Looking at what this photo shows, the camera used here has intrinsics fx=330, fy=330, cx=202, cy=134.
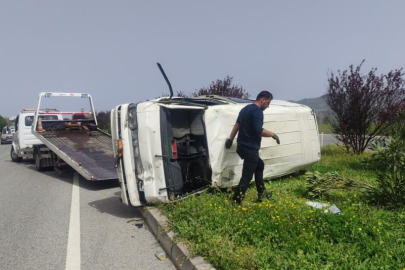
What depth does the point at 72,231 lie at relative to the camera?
5.02 metres

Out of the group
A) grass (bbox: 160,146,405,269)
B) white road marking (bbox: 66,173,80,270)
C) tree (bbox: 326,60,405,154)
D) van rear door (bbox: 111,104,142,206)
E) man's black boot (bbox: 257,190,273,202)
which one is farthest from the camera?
tree (bbox: 326,60,405,154)

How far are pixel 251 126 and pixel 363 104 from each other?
263 inches

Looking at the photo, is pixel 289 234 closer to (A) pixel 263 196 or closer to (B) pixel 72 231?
(A) pixel 263 196

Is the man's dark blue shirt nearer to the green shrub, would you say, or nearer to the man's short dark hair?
the man's short dark hair

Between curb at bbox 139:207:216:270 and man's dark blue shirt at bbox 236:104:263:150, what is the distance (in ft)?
5.51

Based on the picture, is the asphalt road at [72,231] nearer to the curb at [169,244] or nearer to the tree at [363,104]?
the curb at [169,244]

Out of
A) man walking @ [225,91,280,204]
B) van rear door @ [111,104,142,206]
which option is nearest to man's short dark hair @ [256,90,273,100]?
man walking @ [225,91,280,204]

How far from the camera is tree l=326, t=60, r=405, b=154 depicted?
32.4 ft

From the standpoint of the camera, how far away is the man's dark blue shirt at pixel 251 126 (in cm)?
491

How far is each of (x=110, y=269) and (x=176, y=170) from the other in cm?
201

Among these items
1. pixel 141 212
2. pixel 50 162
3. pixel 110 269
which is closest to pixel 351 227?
pixel 110 269

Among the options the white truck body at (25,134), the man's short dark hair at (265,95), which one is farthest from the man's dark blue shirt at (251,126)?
the white truck body at (25,134)

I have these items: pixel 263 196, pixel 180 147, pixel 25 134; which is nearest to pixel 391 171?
pixel 263 196

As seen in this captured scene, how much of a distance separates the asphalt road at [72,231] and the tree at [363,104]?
7.42 metres
